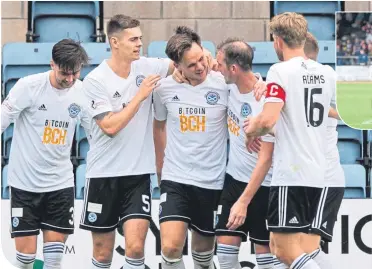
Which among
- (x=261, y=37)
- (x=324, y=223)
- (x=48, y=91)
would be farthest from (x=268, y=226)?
(x=261, y=37)

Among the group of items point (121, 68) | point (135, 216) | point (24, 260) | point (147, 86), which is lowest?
point (24, 260)

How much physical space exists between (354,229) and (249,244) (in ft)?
2.61

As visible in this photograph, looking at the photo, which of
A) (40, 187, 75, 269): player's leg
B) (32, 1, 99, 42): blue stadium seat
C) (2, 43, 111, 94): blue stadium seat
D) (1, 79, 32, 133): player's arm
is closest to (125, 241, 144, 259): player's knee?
(40, 187, 75, 269): player's leg

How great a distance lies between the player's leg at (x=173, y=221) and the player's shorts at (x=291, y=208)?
0.75 meters

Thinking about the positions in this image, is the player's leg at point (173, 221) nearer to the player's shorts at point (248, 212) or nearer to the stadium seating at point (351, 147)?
the player's shorts at point (248, 212)

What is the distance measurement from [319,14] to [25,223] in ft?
11.5

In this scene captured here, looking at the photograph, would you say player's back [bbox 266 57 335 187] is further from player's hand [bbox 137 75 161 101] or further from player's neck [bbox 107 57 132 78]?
player's neck [bbox 107 57 132 78]

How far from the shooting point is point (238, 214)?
6.59m

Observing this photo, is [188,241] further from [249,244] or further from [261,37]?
[261,37]

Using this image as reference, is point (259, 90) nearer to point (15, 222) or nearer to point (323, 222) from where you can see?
point (323, 222)

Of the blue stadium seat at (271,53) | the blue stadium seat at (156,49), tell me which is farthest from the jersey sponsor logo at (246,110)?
the blue stadium seat at (271,53)

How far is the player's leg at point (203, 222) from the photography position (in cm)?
698

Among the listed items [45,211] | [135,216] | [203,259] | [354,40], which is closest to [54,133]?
[45,211]

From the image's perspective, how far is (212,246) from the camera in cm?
710
